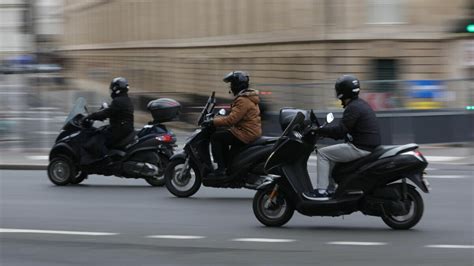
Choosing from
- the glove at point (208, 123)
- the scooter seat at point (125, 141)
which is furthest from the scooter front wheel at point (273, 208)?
the scooter seat at point (125, 141)

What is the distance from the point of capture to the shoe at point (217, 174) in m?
11.6

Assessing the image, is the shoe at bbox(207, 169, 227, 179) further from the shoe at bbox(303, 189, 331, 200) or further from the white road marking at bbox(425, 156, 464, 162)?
the white road marking at bbox(425, 156, 464, 162)

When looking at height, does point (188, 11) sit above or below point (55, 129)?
above

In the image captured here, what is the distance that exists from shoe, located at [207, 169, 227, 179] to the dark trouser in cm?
4

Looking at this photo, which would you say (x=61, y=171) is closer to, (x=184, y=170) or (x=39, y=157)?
(x=184, y=170)

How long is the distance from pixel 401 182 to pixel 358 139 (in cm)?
58

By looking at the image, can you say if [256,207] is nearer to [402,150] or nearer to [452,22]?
[402,150]

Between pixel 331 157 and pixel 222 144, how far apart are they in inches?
107

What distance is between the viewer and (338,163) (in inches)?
359

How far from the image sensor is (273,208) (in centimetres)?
948

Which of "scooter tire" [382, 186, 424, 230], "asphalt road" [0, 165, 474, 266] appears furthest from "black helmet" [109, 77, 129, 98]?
"scooter tire" [382, 186, 424, 230]

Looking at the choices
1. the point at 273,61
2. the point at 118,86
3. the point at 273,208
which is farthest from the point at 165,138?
the point at 273,61

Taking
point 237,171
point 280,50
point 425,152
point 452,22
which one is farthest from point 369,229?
point 280,50

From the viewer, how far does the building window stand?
32469mm
